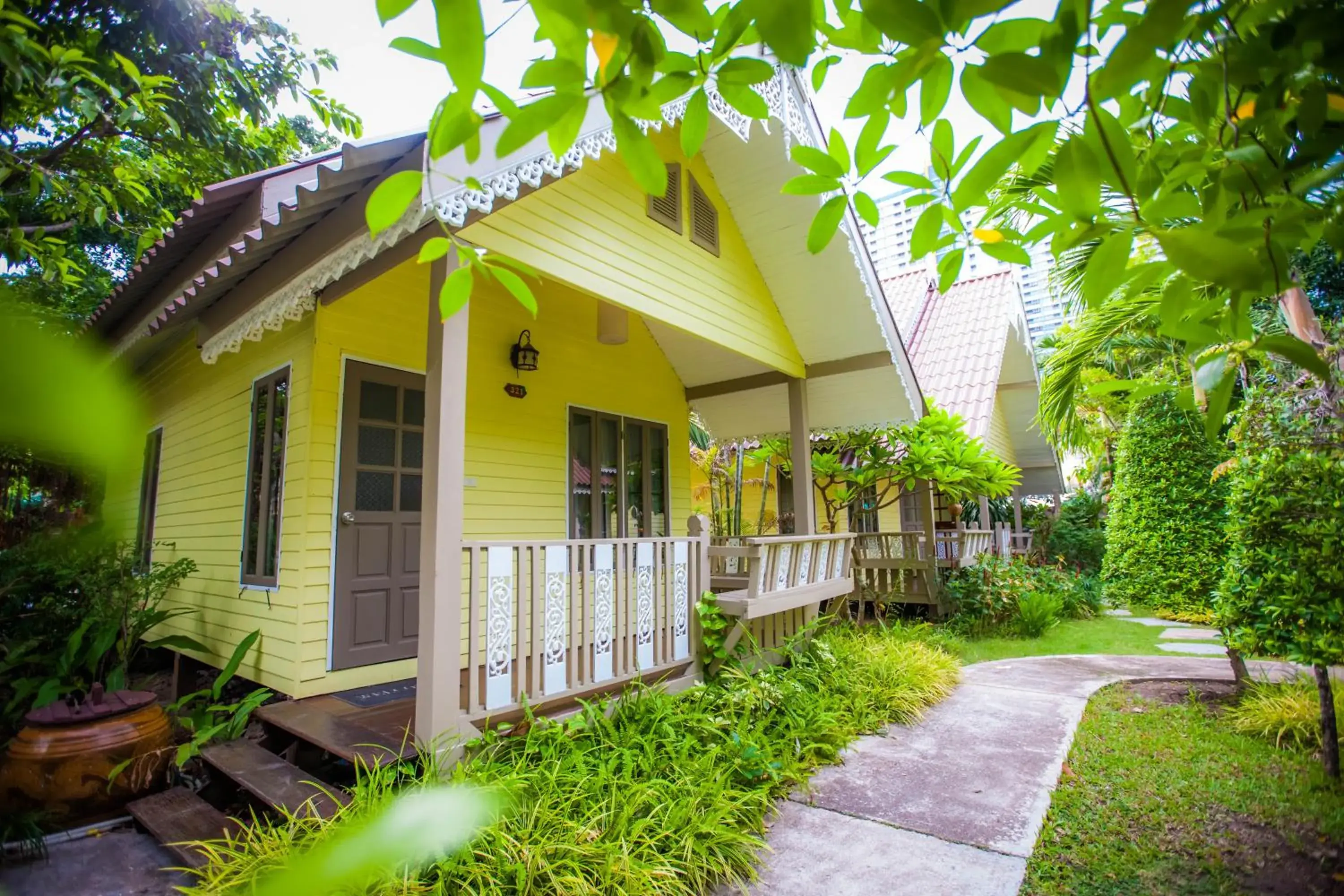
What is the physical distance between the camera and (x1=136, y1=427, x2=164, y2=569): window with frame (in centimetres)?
700

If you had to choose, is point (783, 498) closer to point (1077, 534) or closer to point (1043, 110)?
point (1077, 534)

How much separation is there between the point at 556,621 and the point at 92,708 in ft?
8.23

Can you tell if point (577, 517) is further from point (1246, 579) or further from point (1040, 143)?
point (1040, 143)

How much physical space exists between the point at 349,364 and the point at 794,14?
4605 mm

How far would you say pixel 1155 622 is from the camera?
364 inches

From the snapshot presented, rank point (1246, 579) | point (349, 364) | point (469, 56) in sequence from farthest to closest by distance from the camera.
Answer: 1. point (349, 364)
2. point (1246, 579)
3. point (469, 56)

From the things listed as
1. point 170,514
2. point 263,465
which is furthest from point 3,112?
point 170,514

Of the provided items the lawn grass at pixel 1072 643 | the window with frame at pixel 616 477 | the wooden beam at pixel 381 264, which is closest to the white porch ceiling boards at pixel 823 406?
the window with frame at pixel 616 477

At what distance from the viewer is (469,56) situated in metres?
0.63

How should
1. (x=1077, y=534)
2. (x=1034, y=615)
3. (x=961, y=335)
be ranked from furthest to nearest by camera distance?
(x=1077, y=534), (x=961, y=335), (x=1034, y=615)

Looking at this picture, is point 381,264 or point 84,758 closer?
point 84,758

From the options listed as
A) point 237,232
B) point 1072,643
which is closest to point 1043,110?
point 237,232

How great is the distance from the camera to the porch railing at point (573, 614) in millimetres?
3484

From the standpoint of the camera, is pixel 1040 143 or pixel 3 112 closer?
pixel 1040 143
